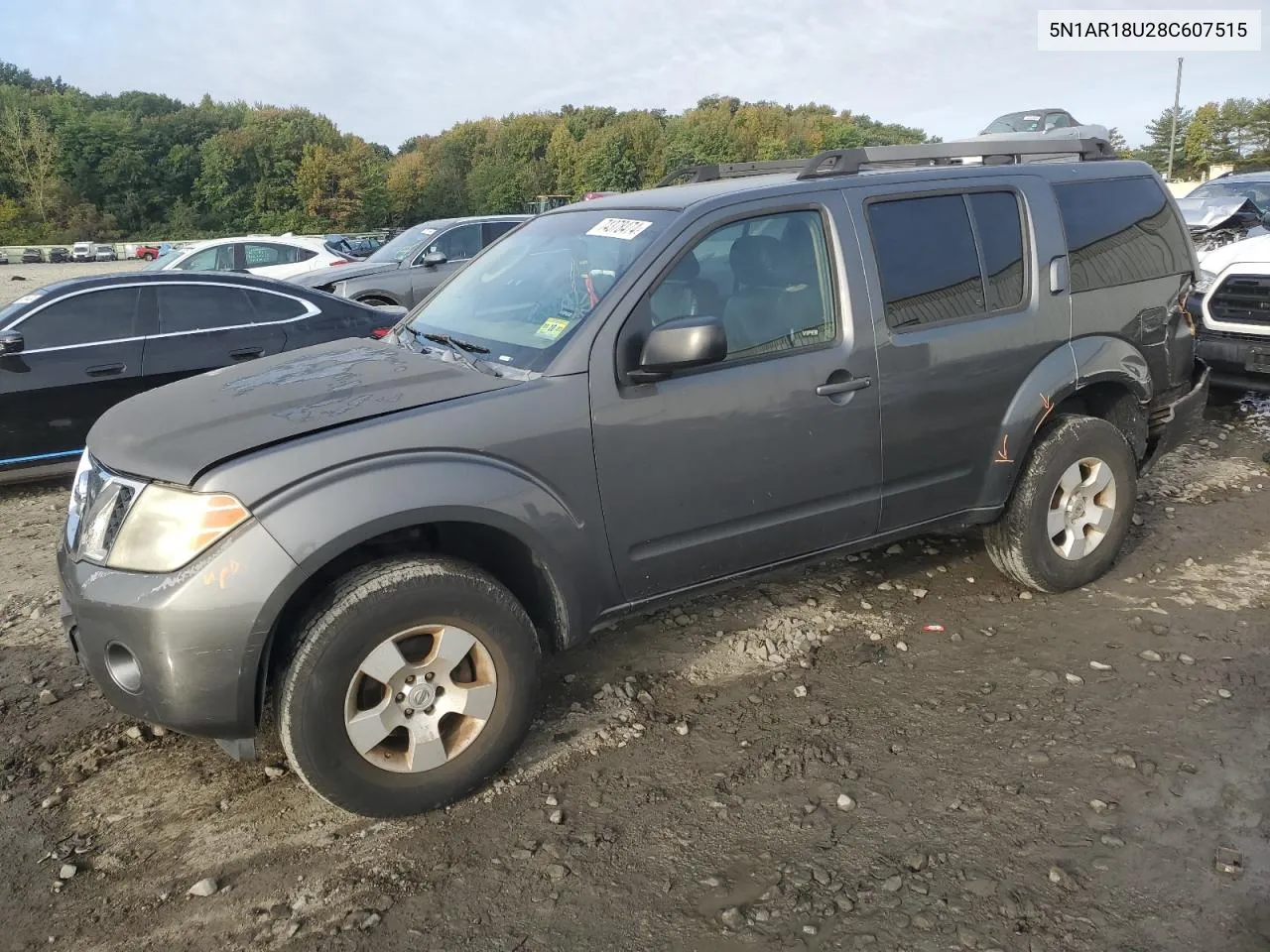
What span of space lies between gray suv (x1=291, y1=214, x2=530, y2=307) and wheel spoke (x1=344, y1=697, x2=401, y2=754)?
8558mm

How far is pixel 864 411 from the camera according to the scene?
3.59 m

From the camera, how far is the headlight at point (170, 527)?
8.47 ft

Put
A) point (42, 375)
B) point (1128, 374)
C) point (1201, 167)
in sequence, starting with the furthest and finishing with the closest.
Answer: point (1201, 167)
point (42, 375)
point (1128, 374)

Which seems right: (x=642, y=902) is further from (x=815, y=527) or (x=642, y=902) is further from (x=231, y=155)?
(x=231, y=155)

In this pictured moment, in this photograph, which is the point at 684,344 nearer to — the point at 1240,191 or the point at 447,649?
the point at 447,649

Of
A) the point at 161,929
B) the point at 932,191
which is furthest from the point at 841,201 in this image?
the point at 161,929

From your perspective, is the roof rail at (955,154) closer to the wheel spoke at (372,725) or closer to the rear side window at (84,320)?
the wheel spoke at (372,725)

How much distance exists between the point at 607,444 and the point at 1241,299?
632 cm

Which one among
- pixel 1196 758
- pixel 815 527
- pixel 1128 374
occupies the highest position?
pixel 1128 374

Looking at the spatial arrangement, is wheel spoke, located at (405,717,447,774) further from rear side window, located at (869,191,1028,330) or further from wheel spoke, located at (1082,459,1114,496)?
wheel spoke, located at (1082,459,1114,496)

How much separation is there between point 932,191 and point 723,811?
2.56 metres

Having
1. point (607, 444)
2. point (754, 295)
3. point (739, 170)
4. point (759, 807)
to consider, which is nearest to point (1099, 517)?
point (754, 295)

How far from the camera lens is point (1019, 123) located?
18.6m

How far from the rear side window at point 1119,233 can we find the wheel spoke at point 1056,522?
0.97 m
